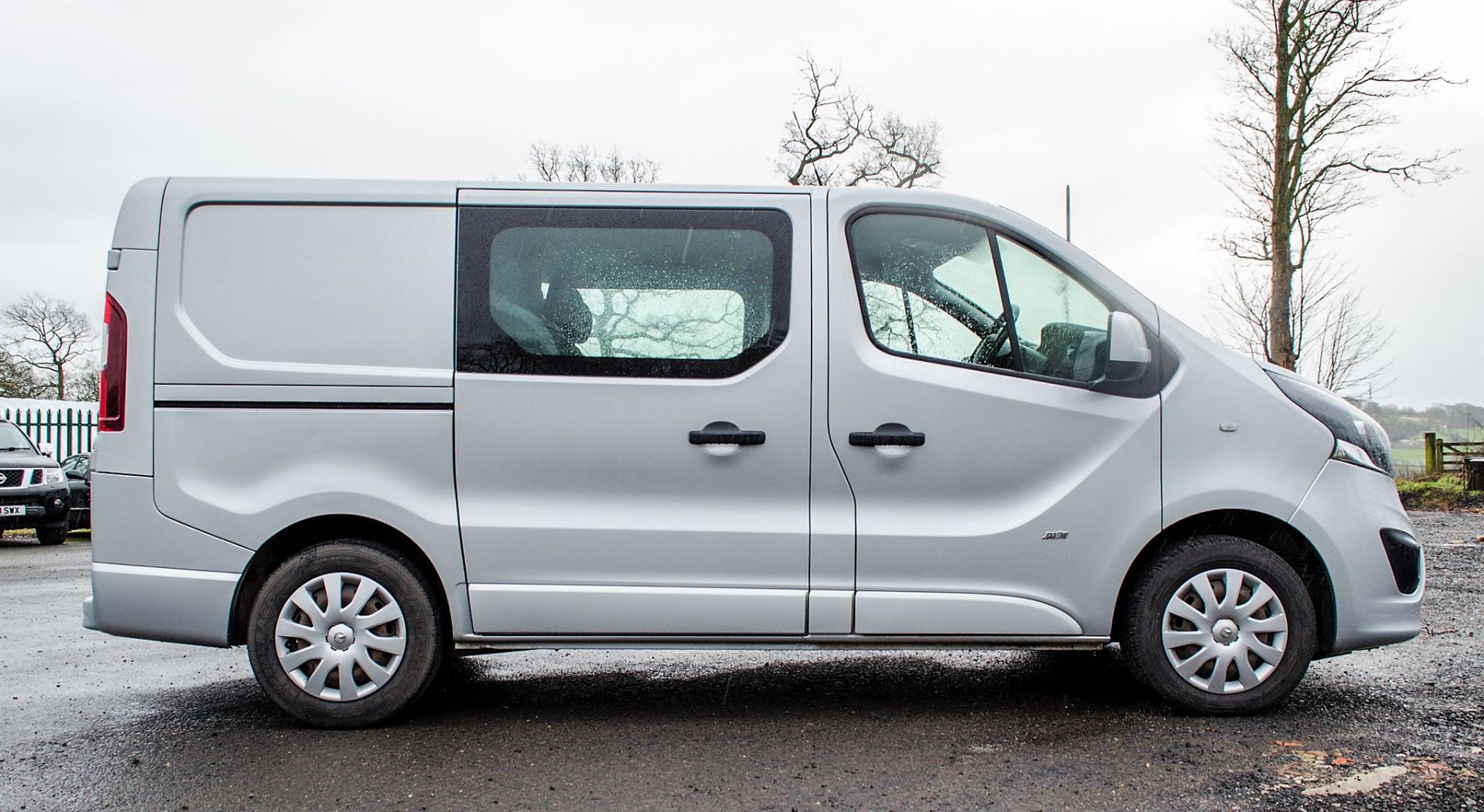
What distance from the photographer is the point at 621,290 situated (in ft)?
12.8

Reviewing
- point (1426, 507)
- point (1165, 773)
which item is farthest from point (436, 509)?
point (1426, 507)

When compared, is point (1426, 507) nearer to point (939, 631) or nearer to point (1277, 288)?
point (1277, 288)

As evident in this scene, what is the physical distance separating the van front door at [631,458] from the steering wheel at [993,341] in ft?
2.10

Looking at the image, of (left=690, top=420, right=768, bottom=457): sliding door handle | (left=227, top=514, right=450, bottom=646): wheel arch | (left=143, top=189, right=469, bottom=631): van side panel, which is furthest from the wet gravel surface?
(left=690, top=420, right=768, bottom=457): sliding door handle

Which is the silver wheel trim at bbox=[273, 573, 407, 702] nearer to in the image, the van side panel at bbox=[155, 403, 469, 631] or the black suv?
the van side panel at bbox=[155, 403, 469, 631]

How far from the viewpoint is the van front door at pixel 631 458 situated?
12.4ft

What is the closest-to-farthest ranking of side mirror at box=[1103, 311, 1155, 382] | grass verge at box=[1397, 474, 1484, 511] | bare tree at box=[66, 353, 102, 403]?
side mirror at box=[1103, 311, 1155, 382]
grass verge at box=[1397, 474, 1484, 511]
bare tree at box=[66, 353, 102, 403]

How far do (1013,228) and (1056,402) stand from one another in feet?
2.27

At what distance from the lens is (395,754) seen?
11.6 feet

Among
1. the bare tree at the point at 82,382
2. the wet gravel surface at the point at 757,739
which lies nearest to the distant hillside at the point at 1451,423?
the wet gravel surface at the point at 757,739

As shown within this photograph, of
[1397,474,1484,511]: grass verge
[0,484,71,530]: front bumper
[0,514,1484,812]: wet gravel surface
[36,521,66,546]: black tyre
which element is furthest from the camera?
[1397,474,1484,511]: grass verge

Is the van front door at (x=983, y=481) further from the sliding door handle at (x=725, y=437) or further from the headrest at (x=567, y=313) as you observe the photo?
the headrest at (x=567, y=313)

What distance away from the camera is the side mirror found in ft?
12.2

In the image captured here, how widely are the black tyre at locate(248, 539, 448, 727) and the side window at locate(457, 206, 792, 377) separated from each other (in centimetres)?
85
